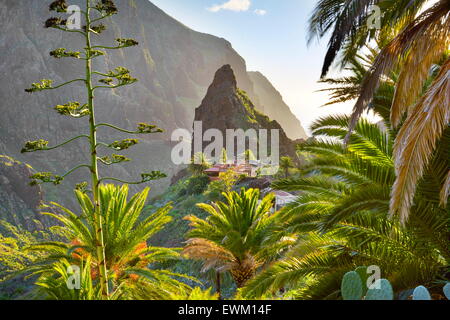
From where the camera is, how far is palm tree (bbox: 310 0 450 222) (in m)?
3.60

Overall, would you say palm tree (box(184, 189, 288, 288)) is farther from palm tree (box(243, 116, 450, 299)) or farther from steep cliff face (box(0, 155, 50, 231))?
steep cliff face (box(0, 155, 50, 231))

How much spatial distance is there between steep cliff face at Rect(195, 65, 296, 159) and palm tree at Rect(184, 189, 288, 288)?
182ft

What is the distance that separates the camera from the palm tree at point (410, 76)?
360 centimetres

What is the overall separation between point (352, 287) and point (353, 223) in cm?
300

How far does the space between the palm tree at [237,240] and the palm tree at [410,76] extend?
7.48 meters

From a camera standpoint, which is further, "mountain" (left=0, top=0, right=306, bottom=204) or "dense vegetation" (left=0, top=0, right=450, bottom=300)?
"mountain" (left=0, top=0, right=306, bottom=204)

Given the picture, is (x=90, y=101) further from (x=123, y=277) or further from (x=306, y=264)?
(x=123, y=277)

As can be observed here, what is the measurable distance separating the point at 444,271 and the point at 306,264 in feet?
6.82

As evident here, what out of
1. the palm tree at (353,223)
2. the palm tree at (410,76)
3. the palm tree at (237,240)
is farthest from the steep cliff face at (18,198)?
the palm tree at (410,76)

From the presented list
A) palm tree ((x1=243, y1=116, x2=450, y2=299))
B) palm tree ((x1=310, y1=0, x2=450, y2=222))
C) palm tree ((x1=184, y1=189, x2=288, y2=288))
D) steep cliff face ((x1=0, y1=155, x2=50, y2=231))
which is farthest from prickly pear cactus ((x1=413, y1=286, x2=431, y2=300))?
steep cliff face ((x1=0, y1=155, x2=50, y2=231))

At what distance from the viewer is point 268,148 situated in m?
70.1
